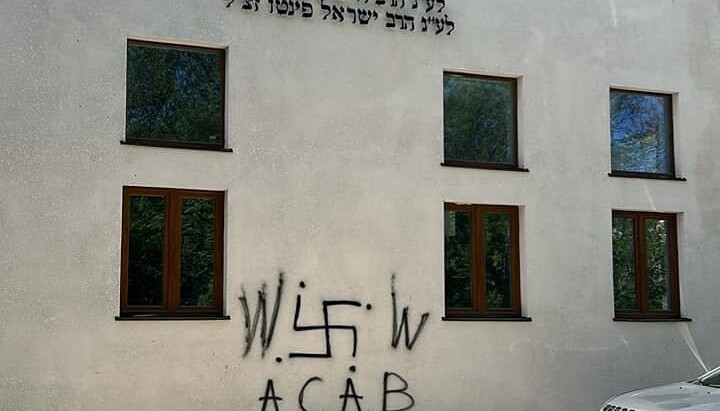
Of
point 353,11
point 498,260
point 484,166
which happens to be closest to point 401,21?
point 353,11

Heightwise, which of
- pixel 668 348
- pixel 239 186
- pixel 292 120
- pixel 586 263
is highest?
pixel 292 120

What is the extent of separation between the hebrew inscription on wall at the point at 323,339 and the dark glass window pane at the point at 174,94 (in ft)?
6.85

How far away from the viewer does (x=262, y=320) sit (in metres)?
12.1

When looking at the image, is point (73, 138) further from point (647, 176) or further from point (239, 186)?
point (647, 176)

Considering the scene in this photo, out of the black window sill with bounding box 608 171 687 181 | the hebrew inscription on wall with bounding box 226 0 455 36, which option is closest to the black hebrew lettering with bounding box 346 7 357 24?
the hebrew inscription on wall with bounding box 226 0 455 36

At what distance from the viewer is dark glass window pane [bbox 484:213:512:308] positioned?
1369cm

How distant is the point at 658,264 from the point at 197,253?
22.5ft

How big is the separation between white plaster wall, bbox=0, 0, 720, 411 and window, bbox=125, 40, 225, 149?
0.22 m

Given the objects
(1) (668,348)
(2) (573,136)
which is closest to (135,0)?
(2) (573,136)

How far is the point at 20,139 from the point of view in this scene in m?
11.3

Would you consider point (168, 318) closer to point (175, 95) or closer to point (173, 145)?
point (173, 145)

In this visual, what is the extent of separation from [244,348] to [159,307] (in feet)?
3.65

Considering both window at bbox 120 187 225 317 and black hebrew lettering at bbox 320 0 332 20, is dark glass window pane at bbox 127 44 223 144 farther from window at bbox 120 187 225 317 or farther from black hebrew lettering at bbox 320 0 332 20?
black hebrew lettering at bbox 320 0 332 20

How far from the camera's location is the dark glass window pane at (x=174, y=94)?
1205cm
